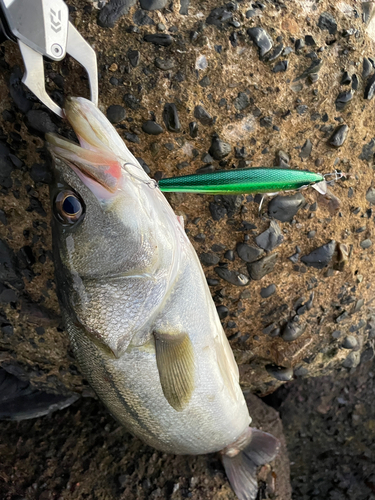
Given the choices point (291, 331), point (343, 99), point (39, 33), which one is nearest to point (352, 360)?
point (291, 331)

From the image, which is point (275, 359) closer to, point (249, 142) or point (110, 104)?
point (249, 142)

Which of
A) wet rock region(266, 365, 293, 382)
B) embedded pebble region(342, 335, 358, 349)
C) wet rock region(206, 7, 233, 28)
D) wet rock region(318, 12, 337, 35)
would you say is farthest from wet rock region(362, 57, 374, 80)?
wet rock region(266, 365, 293, 382)

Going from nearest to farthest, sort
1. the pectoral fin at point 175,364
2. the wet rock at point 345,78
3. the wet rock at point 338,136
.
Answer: the pectoral fin at point 175,364 → the wet rock at point 345,78 → the wet rock at point 338,136

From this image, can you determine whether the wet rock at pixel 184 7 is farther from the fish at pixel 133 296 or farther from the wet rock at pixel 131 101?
the fish at pixel 133 296

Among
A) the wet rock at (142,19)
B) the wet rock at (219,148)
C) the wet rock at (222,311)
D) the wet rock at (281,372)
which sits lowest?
the wet rock at (281,372)

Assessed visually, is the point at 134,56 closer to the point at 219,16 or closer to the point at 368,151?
the point at 219,16

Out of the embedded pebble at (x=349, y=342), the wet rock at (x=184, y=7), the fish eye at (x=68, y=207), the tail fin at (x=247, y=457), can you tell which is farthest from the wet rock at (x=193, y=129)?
the tail fin at (x=247, y=457)

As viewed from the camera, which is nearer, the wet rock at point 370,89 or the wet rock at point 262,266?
the wet rock at point 370,89
